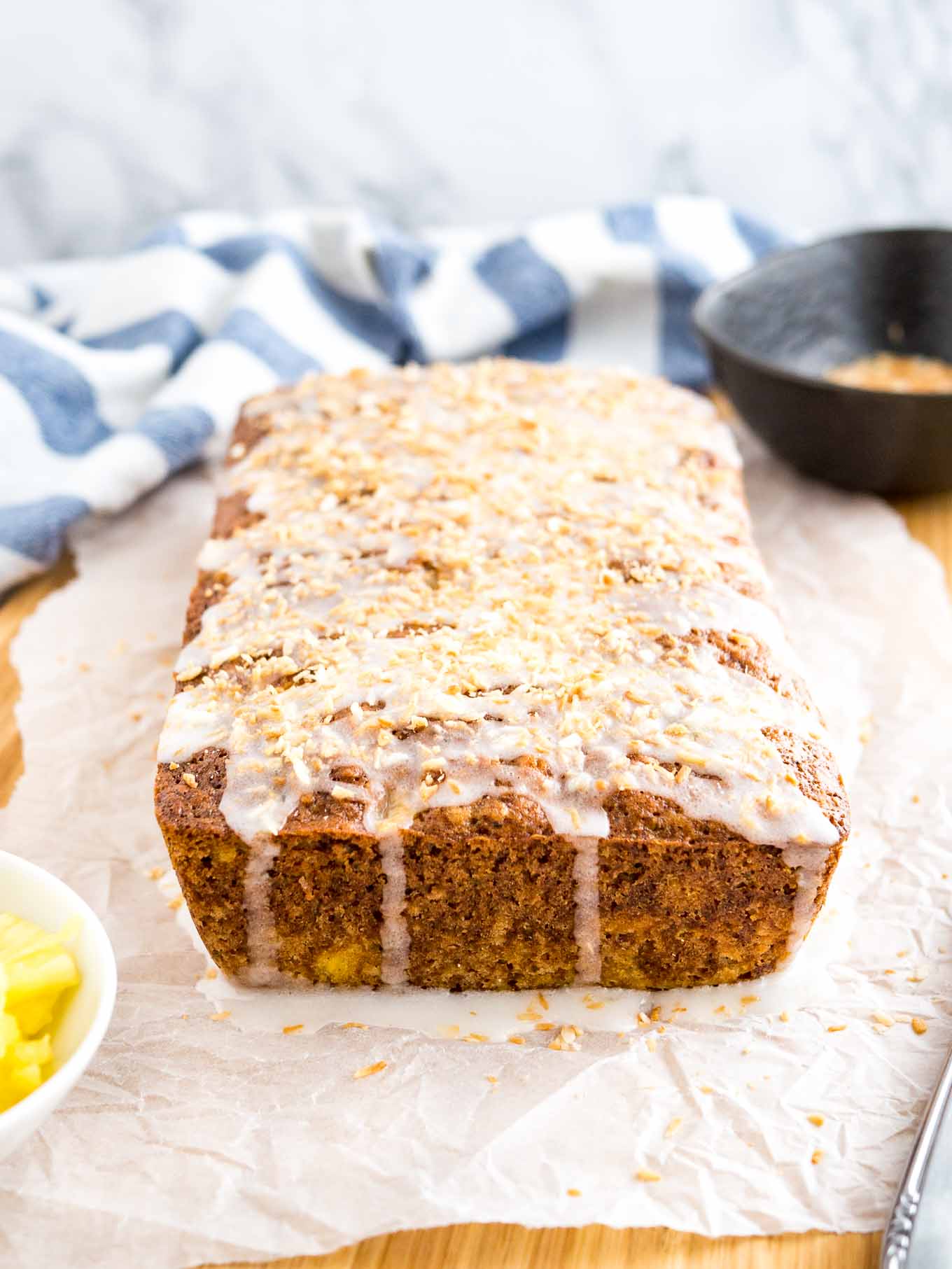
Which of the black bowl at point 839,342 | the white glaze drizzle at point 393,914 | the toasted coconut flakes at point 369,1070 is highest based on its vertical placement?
the black bowl at point 839,342

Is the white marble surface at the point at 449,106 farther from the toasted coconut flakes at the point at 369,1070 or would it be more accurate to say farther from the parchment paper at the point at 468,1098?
the toasted coconut flakes at the point at 369,1070

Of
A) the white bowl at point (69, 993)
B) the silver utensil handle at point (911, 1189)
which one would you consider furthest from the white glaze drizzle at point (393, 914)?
the silver utensil handle at point (911, 1189)

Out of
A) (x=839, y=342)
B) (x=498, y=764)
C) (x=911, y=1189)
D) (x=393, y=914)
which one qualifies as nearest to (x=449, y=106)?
(x=839, y=342)

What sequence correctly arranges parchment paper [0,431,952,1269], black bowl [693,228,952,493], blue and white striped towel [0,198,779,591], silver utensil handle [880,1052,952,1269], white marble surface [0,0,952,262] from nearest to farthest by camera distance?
silver utensil handle [880,1052,952,1269]
parchment paper [0,431,952,1269]
black bowl [693,228,952,493]
blue and white striped towel [0,198,779,591]
white marble surface [0,0,952,262]

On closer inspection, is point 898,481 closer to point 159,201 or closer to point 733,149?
point 733,149

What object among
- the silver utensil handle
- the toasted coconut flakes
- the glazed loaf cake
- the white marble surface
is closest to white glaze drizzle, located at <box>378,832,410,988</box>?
the glazed loaf cake

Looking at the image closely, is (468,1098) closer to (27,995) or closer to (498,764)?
(498,764)

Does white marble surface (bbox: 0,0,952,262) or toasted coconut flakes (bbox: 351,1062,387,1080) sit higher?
white marble surface (bbox: 0,0,952,262)

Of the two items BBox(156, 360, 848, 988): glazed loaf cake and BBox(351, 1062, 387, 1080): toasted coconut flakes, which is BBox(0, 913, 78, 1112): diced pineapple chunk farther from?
BBox(351, 1062, 387, 1080): toasted coconut flakes
